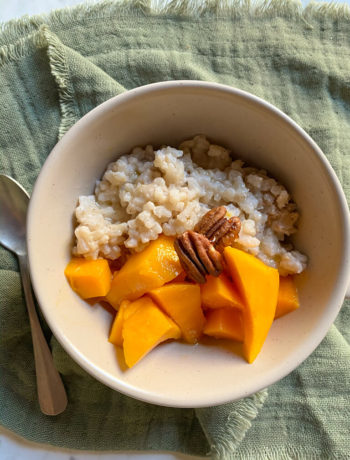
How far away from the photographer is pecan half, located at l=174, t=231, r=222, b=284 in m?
1.00

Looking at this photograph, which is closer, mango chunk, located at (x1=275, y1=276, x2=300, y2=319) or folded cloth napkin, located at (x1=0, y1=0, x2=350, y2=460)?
mango chunk, located at (x1=275, y1=276, x2=300, y2=319)

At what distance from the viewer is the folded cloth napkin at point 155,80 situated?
4.23 feet

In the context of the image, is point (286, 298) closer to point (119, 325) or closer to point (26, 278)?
point (119, 325)

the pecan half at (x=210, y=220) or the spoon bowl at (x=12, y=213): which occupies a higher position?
the pecan half at (x=210, y=220)

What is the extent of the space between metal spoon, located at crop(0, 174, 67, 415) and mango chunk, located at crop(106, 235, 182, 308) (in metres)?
0.32

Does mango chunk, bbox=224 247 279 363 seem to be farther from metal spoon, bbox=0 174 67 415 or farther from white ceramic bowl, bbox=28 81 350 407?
metal spoon, bbox=0 174 67 415

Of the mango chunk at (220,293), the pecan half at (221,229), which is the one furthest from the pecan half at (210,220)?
the mango chunk at (220,293)

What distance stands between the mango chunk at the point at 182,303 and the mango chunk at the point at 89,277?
4.3 inches

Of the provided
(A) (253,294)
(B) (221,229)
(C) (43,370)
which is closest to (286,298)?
(A) (253,294)

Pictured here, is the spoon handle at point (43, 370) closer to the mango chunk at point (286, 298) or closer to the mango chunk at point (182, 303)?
the mango chunk at point (182, 303)

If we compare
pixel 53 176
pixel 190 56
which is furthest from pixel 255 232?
pixel 190 56

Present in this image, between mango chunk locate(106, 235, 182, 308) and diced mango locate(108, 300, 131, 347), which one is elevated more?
mango chunk locate(106, 235, 182, 308)

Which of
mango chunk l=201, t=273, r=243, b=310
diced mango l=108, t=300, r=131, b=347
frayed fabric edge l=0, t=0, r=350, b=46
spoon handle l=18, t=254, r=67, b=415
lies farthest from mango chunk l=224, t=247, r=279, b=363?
frayed fabric edge l=0, t=0, r=350, b=46

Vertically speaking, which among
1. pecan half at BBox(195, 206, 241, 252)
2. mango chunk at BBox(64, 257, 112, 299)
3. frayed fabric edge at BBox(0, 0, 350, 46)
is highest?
frayed fabric edge at BBox(0, 0, 350, 46)
